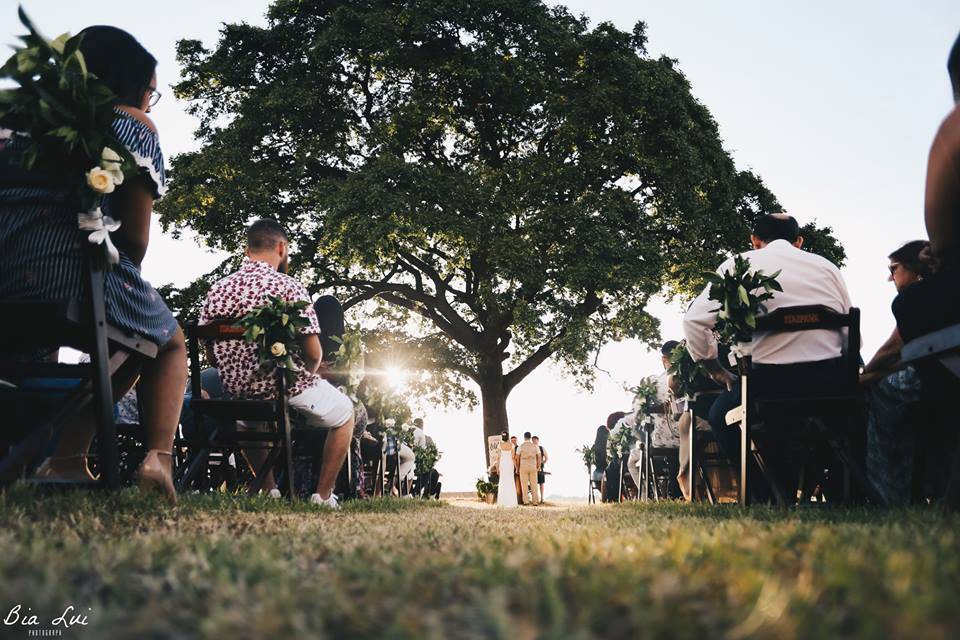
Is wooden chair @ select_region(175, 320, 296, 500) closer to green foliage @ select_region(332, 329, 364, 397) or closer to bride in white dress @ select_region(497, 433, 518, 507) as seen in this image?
green foliage @ select_region(332, 329, 364, 397)

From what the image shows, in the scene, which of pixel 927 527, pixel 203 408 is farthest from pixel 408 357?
pixel 927 527

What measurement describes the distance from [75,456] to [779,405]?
3.85 m

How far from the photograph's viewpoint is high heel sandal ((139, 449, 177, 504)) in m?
3.23

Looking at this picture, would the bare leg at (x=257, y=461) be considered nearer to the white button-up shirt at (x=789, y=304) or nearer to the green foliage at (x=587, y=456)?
the white button-up shirt at (x=789, y=304)

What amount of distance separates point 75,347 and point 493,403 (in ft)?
60.8

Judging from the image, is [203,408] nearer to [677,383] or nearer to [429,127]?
[677,383]

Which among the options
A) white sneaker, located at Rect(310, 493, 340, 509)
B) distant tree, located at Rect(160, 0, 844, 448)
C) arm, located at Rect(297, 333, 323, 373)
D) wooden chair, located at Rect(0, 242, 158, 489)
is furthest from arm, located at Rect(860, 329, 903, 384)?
distant tree, located at Rect(160, 0, 844, 448)

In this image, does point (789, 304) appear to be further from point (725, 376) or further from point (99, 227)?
point (99, 227)

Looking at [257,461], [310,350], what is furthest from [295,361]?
[257,461]

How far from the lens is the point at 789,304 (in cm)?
507

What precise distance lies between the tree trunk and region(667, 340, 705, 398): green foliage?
560 inches

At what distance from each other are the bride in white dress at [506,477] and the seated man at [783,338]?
14.8 metres

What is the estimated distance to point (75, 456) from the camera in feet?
11.3

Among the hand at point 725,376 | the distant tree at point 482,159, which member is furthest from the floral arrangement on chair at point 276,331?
the distant tree at point 482,159
